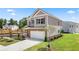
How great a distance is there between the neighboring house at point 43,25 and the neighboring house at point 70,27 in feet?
0.27

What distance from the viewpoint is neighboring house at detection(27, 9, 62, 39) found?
3986 mm

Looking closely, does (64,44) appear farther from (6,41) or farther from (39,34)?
(6,41)

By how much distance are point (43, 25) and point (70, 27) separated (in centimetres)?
45

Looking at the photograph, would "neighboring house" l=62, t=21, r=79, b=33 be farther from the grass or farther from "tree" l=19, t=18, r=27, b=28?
the grass

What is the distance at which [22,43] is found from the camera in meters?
4.03

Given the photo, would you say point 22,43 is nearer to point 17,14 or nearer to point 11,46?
point 11,46

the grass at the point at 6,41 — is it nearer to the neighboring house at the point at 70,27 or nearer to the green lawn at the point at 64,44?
the green lawn at the point at 64,44

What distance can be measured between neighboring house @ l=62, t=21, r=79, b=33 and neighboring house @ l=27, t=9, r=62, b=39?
3.2 inches

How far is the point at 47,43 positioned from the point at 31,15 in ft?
1.72

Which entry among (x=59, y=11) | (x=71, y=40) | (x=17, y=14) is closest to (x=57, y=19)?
(x=59, y=11)

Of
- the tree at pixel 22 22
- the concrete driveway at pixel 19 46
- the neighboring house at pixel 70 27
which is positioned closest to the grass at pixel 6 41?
the concrete driveway at pixel 19 46

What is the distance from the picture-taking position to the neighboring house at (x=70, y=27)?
157 inches

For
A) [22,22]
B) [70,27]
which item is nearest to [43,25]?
[22,22]

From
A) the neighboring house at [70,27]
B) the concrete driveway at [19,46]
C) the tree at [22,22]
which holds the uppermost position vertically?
the tree at [22,22]
